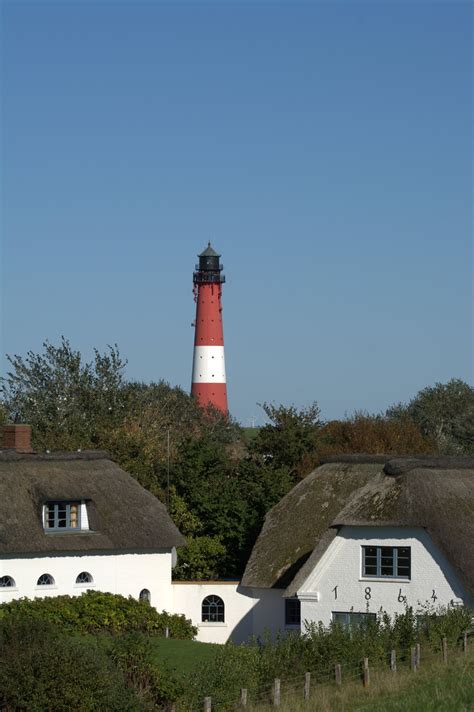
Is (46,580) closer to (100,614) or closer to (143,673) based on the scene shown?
(100,614)

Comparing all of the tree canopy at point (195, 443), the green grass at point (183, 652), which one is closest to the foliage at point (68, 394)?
the tree canopy at point (195, 443)

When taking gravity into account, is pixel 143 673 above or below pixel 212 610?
below

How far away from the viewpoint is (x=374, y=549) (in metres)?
40.9

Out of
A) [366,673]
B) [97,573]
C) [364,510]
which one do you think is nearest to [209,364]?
[97,573]

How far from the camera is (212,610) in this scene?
4616cm

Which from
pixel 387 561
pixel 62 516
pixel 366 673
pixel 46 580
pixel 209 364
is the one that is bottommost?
pixel 366 673

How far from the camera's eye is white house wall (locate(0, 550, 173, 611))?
43062mm

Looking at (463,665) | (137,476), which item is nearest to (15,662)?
(463,665)

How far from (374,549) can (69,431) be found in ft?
103

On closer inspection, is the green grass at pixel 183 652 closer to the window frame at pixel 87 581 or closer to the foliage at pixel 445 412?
A: the window frame at pixel 87 581

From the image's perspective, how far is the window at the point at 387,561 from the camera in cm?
4053

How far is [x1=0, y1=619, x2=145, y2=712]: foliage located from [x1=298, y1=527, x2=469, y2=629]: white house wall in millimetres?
14888

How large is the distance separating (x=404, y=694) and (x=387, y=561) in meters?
12.0

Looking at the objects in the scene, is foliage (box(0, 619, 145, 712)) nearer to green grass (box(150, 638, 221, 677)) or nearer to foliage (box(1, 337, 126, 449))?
green grass (box(150, 638, 221, 677))
